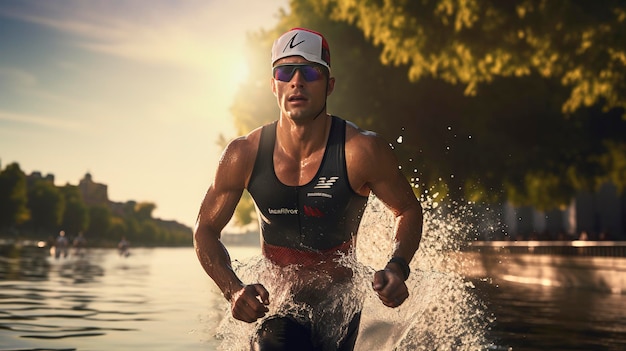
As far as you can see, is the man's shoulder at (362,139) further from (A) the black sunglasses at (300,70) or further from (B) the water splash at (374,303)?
(B) the water splash at (374,303)

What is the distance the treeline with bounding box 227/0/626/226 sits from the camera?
67.5 ft

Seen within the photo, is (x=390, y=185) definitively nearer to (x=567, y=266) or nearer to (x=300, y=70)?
(x=300, y=70)

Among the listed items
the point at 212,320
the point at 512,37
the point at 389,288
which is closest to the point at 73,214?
the point at 512,37

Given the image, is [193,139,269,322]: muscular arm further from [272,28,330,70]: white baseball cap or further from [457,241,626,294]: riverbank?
[457,241,626,294]: riverbank

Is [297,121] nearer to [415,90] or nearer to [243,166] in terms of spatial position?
[243,166]

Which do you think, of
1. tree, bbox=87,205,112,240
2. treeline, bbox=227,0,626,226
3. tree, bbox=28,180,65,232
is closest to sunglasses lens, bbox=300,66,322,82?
treeline, bbox=227,0,626,226

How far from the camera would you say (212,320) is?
49.6ft

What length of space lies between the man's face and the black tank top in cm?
22

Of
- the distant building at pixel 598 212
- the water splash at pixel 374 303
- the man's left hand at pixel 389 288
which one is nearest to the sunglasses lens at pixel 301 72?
the water splash at pixel 374 303

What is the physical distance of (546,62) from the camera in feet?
71.1

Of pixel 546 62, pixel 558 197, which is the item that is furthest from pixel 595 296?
pixel 558 197

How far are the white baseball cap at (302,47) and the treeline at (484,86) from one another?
593 inches

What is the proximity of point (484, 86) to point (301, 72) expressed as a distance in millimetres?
29442

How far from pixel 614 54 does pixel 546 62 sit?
88.6 inches
